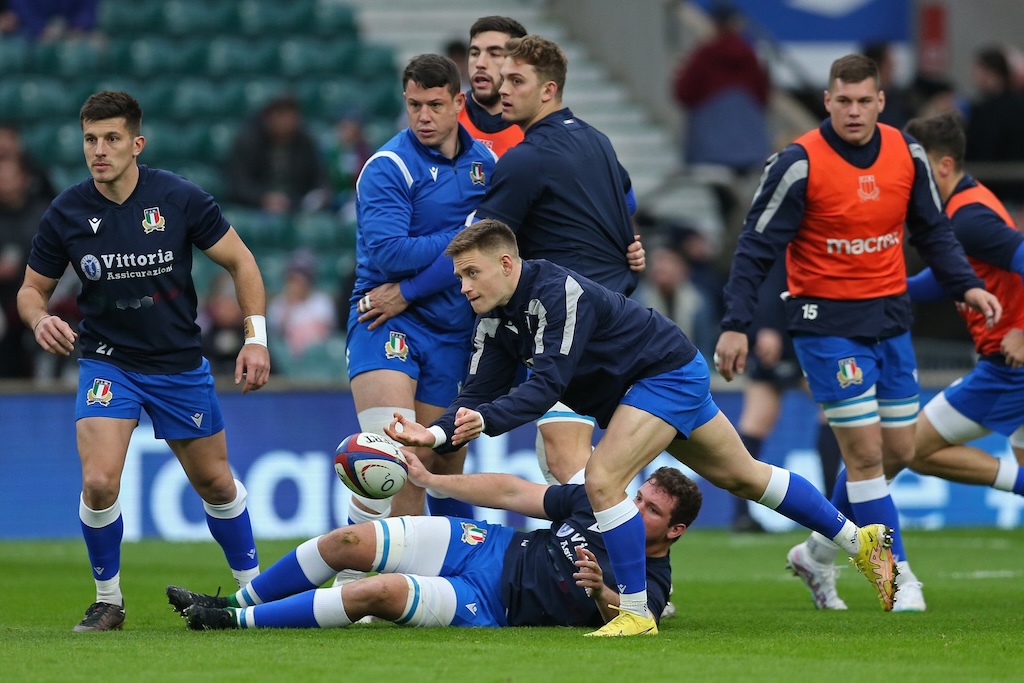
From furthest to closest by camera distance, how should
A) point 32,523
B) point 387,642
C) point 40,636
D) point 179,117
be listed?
→ point 179,117 → point 32,523 → point 40,636 → point 387,642

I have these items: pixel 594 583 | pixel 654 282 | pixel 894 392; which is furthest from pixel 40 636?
pixel 654 282

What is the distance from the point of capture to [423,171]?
26.1ft

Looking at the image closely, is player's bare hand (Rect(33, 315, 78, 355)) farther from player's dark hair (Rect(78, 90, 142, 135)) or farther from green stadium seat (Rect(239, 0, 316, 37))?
green stadium seat (Rect(239, 0, 316, 37))

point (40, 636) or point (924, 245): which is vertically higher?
point (924, 245)

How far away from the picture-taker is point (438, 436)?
21.2 feet

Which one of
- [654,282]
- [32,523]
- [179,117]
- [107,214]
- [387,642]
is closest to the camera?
[387,642]

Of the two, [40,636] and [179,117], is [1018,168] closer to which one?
[179,117]

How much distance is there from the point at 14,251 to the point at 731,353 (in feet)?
25.4

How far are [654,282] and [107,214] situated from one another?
7602 millimetres

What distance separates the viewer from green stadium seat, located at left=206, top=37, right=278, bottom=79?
58.4 ft

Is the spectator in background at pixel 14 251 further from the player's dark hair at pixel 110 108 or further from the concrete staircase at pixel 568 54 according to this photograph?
the player's dark hair at pixel 110 108

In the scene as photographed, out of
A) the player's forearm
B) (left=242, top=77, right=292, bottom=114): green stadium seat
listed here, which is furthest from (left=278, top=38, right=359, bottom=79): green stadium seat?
the player's forearm

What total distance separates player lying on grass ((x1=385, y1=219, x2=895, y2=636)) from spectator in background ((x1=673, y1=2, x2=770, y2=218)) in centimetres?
985

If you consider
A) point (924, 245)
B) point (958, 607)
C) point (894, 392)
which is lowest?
point (958, 607)
